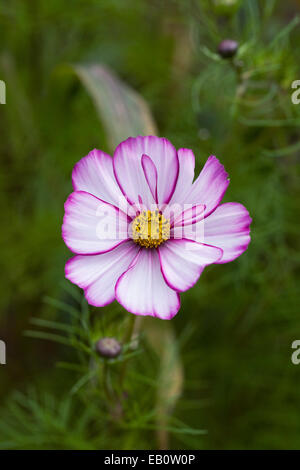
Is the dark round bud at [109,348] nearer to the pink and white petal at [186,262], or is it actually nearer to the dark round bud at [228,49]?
the pink and white petal at [186,262]

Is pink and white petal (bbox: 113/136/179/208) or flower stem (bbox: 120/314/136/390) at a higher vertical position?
pink and white petal (bbox: 113/136/179/208)

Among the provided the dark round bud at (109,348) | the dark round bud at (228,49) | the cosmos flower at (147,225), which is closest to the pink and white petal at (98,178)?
the cosmos flower at (147,225)

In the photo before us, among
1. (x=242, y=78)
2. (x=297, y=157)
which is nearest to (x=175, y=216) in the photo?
(x=242, y=78)

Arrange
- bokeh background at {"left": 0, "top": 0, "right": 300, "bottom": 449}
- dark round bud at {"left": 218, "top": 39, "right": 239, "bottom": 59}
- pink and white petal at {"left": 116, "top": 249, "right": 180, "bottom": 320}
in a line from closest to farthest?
pink and white petal at {"left": 116, "top": 249, "right": 180, "bottom": 320}
dark round bud at {"left": 218, "top": 39, "right": 239, "bottom": 59}
bokeh background at {"left": 0, "top": 0, "right": 300, "bottom": 449}

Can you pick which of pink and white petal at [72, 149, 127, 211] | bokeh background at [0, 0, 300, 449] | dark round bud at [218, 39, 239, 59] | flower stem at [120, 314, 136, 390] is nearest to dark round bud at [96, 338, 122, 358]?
flower stem at [120, 314, 136, 390]

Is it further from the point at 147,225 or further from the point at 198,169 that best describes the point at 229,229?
the point at 198,169

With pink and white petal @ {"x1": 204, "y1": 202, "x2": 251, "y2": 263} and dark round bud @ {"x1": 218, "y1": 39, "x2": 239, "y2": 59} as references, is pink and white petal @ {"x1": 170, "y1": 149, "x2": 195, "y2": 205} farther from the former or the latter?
dark round bud @ {"x1": 218, "y1": 39, "x2": 239, "y2": 59}

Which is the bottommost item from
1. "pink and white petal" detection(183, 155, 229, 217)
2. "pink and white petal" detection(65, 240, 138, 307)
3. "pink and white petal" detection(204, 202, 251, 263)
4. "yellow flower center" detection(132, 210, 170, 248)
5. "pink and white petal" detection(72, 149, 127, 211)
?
"pink and white petal" detection(65, 240, 138, 307)

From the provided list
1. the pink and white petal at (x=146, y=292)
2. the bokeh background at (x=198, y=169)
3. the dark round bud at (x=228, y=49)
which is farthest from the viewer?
the bokeh background at (x=198, y=169)
